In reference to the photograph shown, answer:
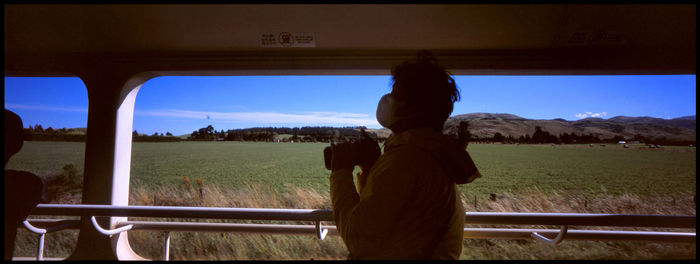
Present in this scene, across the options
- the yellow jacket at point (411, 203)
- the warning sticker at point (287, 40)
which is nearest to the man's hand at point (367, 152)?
the yellow jacket at point (411, 203)

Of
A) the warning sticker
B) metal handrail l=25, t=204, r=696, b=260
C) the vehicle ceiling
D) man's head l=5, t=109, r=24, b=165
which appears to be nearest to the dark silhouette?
man's head l=5, t=109, r=24, b=165

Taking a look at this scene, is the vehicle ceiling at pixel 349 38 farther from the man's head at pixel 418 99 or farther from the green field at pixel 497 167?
the green field at pixel 497 167

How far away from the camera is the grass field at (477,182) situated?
142 inches

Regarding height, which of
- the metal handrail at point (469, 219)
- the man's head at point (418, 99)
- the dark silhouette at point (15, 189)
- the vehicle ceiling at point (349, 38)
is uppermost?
the vehicle ceiling at point (349, 38)

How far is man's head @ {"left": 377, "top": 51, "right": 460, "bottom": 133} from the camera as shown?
0.88 meters

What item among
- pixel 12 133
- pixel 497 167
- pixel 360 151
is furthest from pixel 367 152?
pixel 497 167

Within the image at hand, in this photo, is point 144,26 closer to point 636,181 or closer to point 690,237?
point 690,237

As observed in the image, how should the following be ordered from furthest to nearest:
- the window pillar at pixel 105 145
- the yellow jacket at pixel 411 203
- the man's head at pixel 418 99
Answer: the window pillar at pixel 105 145
the man's head at pixel 418 99
the yellow jacket at pixel 411 203

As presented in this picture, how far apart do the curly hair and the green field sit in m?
23.8

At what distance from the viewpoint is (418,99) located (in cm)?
88

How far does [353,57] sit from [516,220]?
48.1 inches

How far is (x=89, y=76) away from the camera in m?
2.05

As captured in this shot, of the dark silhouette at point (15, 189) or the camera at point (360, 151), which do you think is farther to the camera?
the dark silhouette at point (15, 189)

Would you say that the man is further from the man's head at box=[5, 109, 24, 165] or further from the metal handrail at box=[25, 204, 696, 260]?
the man's head at box=[5, 109, 24, 165]
